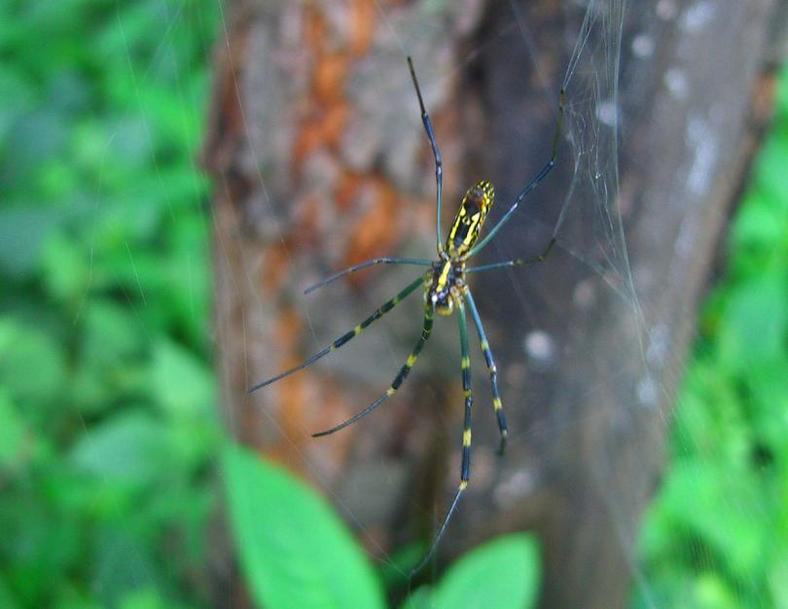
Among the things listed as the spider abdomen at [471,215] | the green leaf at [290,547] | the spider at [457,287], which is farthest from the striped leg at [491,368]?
the green leaf at [290,547]

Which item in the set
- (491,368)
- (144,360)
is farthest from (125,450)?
(491,368)

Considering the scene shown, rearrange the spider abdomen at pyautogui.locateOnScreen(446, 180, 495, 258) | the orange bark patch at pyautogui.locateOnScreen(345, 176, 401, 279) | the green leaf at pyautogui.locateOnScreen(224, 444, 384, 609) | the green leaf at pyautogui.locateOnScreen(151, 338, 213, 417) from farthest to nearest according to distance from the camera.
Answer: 1. the green leaf at pyautogui.locateOnScreen(151, 338, 213, 417)
2. the orange bark patch at pyautogui.locateOnScreen(345, 176, 401, 279)
3. the spider abdomen at pyautogui.locateOnScreen(446, 180, 495, 258)
4. the green leaf at pyautogui.locateOnScreen(224, 444, 384, 609)

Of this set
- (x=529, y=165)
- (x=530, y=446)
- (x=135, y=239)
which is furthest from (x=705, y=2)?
(x=135, y=239)

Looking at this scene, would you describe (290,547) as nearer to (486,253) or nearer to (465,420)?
(465,420)

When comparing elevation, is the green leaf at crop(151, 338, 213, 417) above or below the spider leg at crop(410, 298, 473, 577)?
below

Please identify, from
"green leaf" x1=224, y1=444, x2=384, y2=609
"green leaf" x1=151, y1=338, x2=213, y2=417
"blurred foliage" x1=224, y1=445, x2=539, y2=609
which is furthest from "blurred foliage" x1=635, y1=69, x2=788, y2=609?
"green leaf" x1=151, y1=338, x2=213, y2=417

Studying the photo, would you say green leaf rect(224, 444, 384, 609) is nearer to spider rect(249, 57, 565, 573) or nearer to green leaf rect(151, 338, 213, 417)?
spider rect(249, 57, 565, 573)
